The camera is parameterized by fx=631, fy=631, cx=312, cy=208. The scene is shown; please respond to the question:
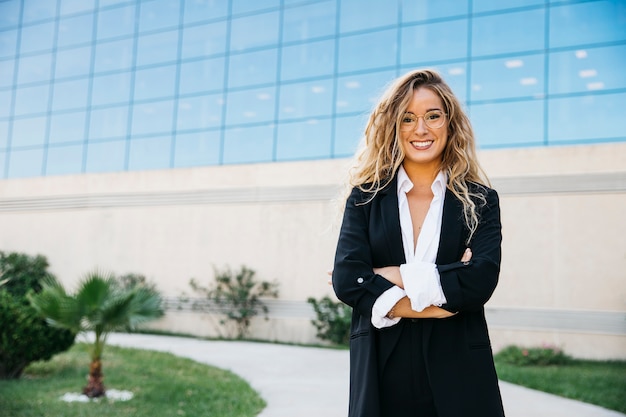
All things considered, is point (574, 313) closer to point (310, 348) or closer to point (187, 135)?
point (310, 348)

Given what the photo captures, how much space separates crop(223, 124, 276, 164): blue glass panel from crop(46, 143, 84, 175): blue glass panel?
5626 millimetres

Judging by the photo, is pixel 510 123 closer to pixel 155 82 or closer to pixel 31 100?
pixel 155 82

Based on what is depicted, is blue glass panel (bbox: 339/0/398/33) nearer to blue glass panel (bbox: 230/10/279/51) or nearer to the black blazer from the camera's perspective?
blue glass panel (bbox: 230/10/279/51)

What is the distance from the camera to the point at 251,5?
63.1 ft

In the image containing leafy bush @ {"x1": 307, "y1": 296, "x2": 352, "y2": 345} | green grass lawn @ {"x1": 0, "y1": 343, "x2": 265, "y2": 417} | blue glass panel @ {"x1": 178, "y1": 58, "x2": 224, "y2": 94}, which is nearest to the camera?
green grass lawn @ {"x1": 0, "y1": 343, "x2": 265, "y2": 417}

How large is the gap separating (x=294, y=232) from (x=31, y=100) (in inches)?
485

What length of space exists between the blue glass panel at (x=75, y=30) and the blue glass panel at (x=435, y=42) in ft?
37.3

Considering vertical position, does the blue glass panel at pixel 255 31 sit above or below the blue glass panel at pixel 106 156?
above

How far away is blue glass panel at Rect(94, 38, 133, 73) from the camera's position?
2106cm

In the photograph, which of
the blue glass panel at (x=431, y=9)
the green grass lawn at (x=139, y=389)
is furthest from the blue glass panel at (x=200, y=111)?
the green grass lawn at (x=139, y=389)

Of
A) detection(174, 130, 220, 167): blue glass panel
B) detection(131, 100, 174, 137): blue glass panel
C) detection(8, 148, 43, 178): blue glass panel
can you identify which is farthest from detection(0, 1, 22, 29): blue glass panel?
detection(174, 130, 220, 167): blue glass panel

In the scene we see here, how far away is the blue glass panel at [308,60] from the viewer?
18.0 meters

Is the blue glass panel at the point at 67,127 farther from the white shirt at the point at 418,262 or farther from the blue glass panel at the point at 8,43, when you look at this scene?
the white shirt at the point at 418,262

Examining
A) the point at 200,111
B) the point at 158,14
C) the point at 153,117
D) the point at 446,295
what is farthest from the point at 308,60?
the point at 446,295
